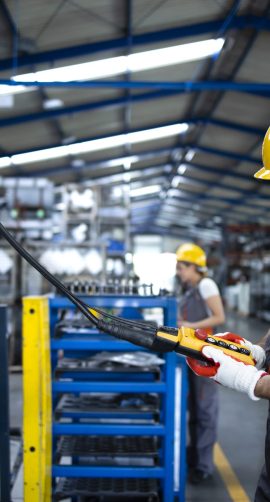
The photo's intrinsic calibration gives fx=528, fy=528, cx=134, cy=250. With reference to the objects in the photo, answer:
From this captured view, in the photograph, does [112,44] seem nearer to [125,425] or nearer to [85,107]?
[85,107]

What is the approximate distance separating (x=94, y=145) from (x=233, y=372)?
41.6ft

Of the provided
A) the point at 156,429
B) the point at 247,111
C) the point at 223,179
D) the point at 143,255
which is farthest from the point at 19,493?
the point at 143,255

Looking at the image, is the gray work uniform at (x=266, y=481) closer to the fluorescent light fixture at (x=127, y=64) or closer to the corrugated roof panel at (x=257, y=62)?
the corrugated roof panel at (x=257, y=62)

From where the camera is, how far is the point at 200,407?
4254 millimetres

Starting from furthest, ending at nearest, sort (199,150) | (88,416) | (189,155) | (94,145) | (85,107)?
1. (189,155)
2. (199,150)
3. (94,145)
4. (85,107)
5. (88,416)

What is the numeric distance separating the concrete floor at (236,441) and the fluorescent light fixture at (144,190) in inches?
606

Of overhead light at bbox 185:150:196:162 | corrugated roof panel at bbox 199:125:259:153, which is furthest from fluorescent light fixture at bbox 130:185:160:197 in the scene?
corrugated roof panel at bbox 199:125:259:153

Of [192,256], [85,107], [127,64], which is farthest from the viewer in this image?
[85,107]

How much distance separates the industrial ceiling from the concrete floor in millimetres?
4482

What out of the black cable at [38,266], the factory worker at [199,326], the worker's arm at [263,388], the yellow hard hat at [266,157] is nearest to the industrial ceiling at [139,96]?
the factory worker at [199,326]

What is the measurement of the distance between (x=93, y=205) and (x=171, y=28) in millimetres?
3299

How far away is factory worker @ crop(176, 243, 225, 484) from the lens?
13.8 ft

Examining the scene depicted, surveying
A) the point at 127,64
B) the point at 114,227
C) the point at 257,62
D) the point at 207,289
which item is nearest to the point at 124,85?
the point at 127,64

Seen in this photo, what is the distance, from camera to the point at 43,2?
21.5 feet
